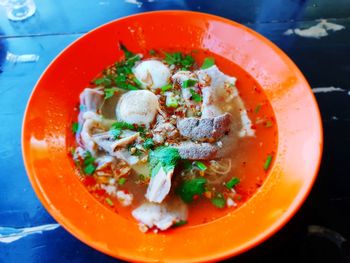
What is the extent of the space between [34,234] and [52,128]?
1.62 feet

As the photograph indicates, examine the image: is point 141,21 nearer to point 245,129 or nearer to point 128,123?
point 128,123

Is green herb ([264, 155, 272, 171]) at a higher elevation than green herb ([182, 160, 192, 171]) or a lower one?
higher

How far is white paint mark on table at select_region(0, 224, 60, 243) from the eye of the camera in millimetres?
1625

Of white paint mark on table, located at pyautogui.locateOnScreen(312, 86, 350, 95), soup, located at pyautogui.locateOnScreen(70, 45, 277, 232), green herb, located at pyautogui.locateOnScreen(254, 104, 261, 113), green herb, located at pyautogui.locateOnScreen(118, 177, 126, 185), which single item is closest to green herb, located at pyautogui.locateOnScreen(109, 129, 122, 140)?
soup, located at pyautogui.locateOnScreen(70, 45, 277, 232)

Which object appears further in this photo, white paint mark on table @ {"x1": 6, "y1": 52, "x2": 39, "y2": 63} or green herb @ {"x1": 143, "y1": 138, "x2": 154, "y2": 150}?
white paint mark on table @ {"x1": 6, "y1": 52, "x2": 39, "y2": 63}

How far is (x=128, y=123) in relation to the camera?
1887mm

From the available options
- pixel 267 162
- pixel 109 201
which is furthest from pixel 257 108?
pixel 109 201

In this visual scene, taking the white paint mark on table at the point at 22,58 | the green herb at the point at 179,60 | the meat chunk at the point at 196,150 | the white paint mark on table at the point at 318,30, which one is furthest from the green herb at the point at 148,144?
the white paint mark on table at the point at 318,30

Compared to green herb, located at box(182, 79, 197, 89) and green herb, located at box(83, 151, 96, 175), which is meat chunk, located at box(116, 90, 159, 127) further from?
green herb, located at box(83, 151, 96, 175)

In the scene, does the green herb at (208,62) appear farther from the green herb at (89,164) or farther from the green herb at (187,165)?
the green herb at (89,164)

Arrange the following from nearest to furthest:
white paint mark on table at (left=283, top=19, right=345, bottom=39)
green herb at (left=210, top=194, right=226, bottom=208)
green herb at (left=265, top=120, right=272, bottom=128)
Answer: green herb at (left=210, top=194, right=226, bottom=208) < green herb at (left=265, top=120, right=272, bottom=128) < white paint mark on table at (left=283, top=19, right=345, bottom=39)

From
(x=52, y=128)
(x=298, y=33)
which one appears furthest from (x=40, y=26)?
(x=298, y=33)

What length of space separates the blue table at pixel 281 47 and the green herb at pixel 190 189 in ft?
1.15

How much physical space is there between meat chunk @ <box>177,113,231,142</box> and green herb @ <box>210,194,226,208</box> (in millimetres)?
287
